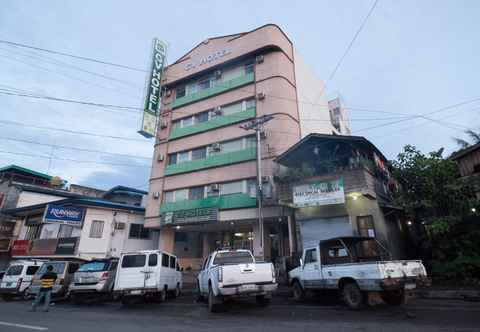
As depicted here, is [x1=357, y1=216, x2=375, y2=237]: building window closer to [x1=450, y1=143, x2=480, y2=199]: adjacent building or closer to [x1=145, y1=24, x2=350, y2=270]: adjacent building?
[x1=145, y1=24, x2=350, y2=270]: adjacent building

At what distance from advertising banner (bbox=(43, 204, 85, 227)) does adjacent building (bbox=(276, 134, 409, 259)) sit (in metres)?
17.6

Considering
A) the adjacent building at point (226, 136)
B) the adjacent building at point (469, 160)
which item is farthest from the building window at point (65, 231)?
the adjacent building at point (469, 160)

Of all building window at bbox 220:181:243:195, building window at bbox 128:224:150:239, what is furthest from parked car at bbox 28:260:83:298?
building window at bbox 220:181:243:195

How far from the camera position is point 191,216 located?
22.3 meters

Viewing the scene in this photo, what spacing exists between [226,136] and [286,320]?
18.7 m

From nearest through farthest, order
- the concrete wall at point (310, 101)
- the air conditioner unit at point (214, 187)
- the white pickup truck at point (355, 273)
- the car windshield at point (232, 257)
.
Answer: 1. the white pickup truck at point (355, 273)
2. the car windshield at point (232, 257)
3. the air conditioner unit at point (214, 187)
4. the concrete wall at point (310, 101)

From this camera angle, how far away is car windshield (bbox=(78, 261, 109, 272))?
40.9ft

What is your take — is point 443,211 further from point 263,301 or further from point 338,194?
point 263,301

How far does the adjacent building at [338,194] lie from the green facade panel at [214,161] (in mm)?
4339

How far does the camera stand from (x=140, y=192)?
34.2 meters

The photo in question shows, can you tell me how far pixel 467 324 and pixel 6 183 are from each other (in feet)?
137

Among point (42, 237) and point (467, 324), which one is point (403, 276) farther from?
point (42, 237)

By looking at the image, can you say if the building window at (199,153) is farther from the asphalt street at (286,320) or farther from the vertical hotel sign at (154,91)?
the asphalt street at (286,320)

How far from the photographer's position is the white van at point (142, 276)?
422 inches
